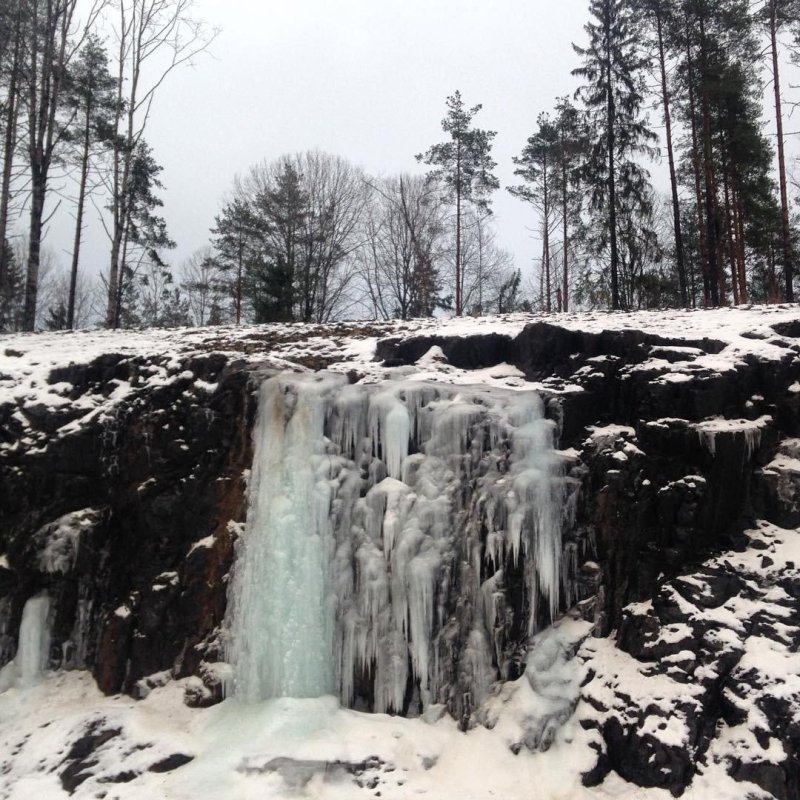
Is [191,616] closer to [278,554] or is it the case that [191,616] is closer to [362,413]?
[278,554]

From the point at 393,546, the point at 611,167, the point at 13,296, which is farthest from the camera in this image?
the point at 13,296

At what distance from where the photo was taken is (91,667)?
688cm

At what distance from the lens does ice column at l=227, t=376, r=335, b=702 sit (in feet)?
20.5

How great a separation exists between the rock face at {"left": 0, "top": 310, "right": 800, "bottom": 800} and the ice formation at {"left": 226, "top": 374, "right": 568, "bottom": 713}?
36 centimetres

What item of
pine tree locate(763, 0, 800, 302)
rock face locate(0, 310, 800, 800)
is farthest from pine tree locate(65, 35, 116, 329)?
pine tree locate(763, 0, 800, 302)

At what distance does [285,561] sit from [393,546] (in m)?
1.22

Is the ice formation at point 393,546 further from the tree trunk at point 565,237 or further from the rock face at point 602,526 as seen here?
the tree trunk at point 565,237

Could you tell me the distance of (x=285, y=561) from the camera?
6.59 meters

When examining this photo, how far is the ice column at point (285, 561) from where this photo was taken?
625 cm

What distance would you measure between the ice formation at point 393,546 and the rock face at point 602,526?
1.20ft

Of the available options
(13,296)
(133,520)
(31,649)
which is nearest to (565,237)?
(133,520)

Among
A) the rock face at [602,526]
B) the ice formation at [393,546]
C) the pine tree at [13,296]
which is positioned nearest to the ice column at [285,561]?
the ice formation at [393,546]

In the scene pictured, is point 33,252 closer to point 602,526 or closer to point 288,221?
point 288,221

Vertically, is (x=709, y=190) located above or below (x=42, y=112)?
below
